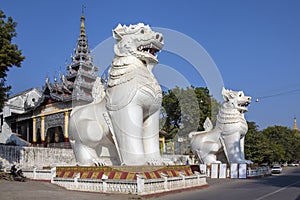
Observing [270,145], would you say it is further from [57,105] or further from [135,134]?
[135,134]

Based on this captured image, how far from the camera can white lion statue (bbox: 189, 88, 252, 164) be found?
55.1ft

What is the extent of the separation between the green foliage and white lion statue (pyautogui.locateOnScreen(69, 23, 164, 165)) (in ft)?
65.7

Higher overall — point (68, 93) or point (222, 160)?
point (68, 93)

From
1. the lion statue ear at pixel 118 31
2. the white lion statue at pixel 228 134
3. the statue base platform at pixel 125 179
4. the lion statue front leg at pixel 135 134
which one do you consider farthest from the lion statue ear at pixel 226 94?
the lion statue ear at pixel 118 31

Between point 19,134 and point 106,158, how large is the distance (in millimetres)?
24970

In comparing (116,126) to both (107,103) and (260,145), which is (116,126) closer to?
(107,103)

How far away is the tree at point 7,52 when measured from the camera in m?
12.9

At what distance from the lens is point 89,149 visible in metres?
10.4

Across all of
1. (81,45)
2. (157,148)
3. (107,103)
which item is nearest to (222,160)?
(157,148)

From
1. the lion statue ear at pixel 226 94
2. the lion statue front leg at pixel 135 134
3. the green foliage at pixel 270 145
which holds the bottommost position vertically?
the green foliage at pixel 270 145

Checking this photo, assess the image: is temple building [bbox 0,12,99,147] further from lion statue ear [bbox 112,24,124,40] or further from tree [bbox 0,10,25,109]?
lion statue ear [bbox 112,24,124,40]

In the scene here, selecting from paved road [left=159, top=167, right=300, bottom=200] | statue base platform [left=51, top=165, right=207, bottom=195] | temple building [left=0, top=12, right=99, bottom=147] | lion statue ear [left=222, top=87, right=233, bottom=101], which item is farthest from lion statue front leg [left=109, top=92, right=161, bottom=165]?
temple building [left=0, top=12, right=99, bottom=147]

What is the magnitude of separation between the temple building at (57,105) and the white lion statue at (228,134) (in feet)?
37.6

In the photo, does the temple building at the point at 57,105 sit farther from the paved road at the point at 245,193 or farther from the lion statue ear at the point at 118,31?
the paved road at the point at 245,193
